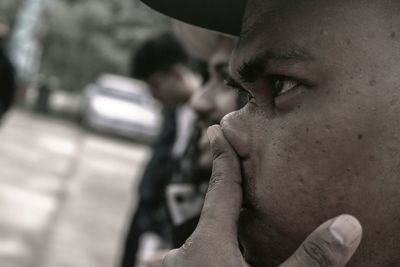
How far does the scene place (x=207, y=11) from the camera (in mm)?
1361

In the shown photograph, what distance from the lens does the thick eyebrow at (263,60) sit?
1.04 m

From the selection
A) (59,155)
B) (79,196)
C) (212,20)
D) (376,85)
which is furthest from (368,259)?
(59,155)

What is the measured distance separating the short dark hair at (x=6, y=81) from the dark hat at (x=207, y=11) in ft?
15.9

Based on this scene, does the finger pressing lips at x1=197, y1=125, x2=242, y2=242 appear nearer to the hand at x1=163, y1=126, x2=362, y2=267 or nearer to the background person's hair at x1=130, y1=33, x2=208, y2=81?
the hand at x1=163, y1=126, x2=362, y2=267

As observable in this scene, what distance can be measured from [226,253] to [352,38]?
0.41 m

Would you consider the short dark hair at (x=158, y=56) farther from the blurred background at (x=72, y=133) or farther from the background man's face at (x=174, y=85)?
the blurred background at (x=72, y=133)

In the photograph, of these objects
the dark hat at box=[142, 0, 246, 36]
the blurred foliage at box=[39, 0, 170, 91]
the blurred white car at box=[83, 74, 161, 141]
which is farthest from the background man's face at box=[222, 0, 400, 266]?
the blurred foliage at box=[39, 0, 170, 91]

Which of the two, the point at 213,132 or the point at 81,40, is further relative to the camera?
the point at 81,40

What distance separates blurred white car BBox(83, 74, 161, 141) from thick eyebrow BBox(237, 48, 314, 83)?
13777mm

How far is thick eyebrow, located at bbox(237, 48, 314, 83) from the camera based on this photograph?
104 centimetres

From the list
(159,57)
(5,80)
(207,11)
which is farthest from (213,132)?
(5,80)

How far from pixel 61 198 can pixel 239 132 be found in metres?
7.72

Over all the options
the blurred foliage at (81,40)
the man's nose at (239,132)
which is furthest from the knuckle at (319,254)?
the blurred foliage at (81,40)

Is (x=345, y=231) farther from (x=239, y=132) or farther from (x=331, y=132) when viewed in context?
(x=239, y=132)
